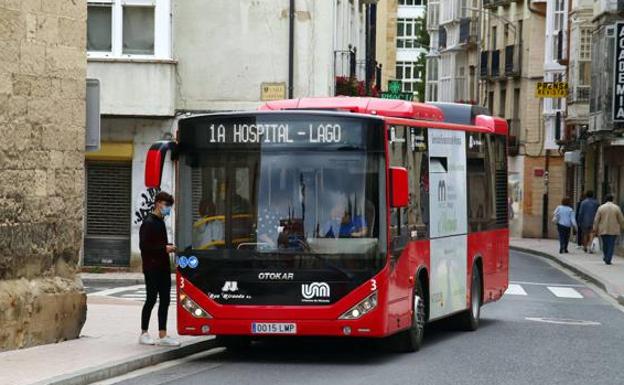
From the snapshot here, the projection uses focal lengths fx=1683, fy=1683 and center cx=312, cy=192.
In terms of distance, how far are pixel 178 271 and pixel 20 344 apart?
5.64 ft

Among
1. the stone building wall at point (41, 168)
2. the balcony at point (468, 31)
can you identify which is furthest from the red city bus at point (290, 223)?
the balcony at point (468, 31)

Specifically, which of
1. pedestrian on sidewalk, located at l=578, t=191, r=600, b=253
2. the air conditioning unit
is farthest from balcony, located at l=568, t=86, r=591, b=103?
pedestrian on sidewalk, located at l=578, t=191, r=600, b=253

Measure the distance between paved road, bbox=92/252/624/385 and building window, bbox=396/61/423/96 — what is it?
9285cm

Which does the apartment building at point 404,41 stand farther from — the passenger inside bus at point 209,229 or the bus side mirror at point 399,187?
the bus side mirror at point 399,187

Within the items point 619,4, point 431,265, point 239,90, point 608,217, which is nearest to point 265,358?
point 431,265

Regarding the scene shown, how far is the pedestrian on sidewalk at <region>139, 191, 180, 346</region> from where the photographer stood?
17.2 meters

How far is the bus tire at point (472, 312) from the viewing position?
21.2 metres

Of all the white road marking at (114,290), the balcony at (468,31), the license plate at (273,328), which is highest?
the balcony at (468,31)

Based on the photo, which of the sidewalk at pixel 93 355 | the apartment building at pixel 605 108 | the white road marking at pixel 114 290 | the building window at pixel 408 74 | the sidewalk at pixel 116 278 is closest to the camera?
the sidewalk at pixel 93 355

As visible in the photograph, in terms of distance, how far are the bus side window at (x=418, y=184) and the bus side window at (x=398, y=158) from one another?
0.70 ft

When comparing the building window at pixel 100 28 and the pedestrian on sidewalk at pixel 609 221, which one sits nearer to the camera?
the building window at pixel 100 28

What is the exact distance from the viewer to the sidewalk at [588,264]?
3341 cm

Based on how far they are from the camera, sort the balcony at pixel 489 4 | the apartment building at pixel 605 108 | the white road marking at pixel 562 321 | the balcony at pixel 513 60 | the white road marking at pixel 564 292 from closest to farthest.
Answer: the white road marking at pixel 562 321, the white road marking at pixel 564 292, the apartment building at pixel 605 108, the balcony at pixel 513 60, the balcony at pixel 489 4

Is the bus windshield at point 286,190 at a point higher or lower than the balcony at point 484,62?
lower
